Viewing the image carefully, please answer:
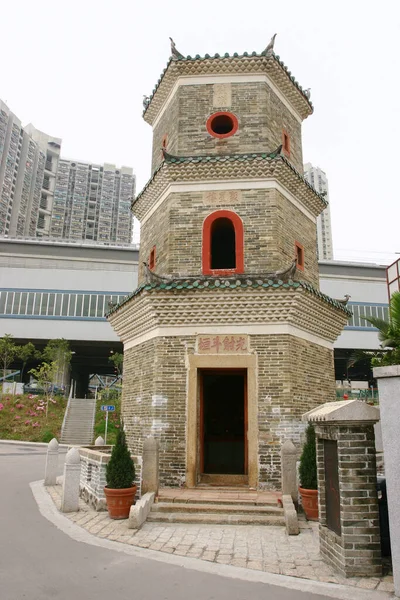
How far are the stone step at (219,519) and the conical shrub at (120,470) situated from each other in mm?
716

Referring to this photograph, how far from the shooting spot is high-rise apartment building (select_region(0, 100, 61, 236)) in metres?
76.7

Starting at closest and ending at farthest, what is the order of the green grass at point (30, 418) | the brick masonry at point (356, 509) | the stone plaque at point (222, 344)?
the brick masonry at point (356, 509), the stone plaque at point (222, 344), the green grass at point (30, 418)

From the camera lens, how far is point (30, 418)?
29344 millimetres

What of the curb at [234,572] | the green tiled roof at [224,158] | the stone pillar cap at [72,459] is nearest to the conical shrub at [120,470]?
the curb at [234,572]

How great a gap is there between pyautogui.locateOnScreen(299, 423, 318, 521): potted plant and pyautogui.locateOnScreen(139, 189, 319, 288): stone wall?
389 cm

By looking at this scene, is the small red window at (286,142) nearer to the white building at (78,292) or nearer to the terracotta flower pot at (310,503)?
the terracotta flower pot at (310,503)

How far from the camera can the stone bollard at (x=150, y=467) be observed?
28.4ft

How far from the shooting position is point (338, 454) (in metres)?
5.79

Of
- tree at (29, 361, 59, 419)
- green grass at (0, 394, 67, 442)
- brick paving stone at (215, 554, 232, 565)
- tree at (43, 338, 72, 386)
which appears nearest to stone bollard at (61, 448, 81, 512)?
brick paving stone at (215, 554, 232, 565)

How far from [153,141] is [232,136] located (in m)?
2.82

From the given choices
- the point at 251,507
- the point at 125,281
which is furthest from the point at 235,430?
the point at 125,281

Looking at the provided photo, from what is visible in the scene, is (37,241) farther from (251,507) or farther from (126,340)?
(251,507)

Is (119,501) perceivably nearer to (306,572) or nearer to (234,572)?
(234,572)

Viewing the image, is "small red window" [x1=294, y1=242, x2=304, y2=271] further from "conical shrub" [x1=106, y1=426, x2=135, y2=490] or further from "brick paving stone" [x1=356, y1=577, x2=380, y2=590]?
"brick paving stone" [x1=356, y1=577, x2=380, y2=590]
